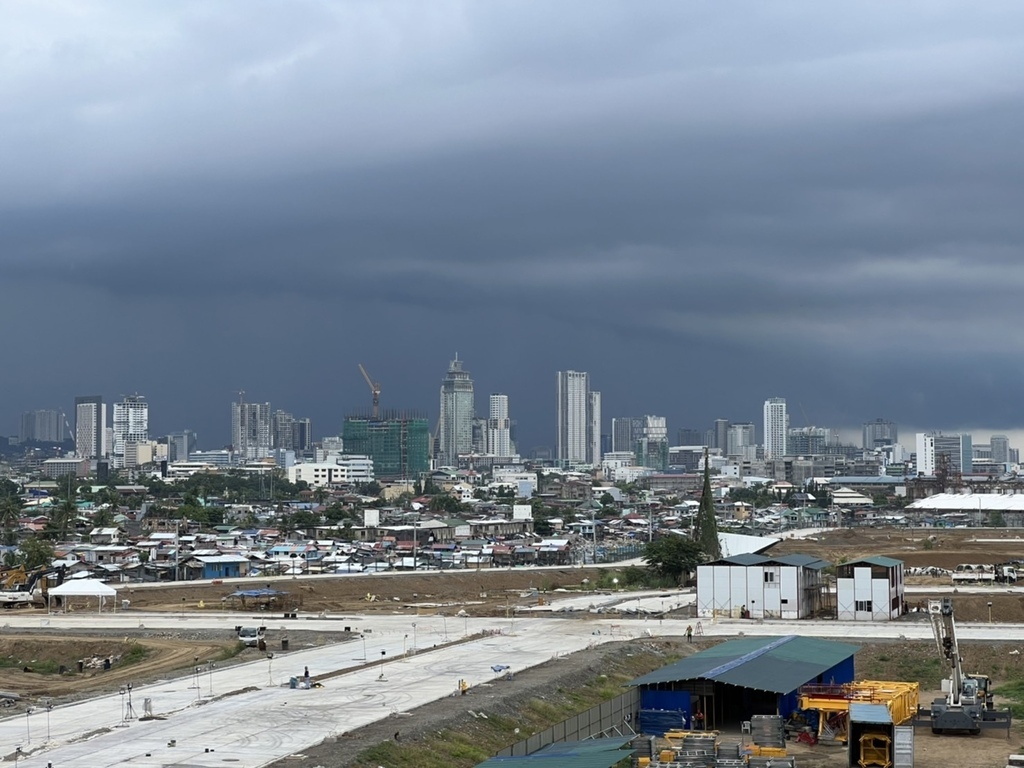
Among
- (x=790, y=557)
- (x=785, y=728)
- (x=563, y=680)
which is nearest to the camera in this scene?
(x=785, y=728)

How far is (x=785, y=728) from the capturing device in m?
40.3

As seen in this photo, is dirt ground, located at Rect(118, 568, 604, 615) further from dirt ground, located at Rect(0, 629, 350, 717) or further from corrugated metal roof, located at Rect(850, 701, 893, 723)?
corrugated metal roof, located at Rect(850, 701, 893, 723)

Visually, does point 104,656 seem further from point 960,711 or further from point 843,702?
point 960,711

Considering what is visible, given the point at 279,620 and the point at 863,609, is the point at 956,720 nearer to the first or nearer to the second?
the point at 863,609

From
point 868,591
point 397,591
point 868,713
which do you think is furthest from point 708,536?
point 868,713

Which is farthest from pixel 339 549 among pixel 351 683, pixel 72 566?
pixel 351 683

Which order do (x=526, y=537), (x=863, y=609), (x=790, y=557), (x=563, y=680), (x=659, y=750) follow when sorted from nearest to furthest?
(x=659, y=750), (x=563, y=680), (x=863, y=609), (x=790, y=557), (x=526, y=537)

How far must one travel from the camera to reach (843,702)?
40219 mm

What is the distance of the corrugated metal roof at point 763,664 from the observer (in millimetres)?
41250

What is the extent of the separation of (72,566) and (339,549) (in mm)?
25737

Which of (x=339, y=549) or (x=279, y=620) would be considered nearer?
(x=279, y=620)

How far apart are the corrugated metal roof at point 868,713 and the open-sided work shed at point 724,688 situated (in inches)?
129

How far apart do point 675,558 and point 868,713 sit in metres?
56.1

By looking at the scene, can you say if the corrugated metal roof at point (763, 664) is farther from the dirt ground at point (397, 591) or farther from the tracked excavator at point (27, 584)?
the tracked excavator at point (27, 584)
